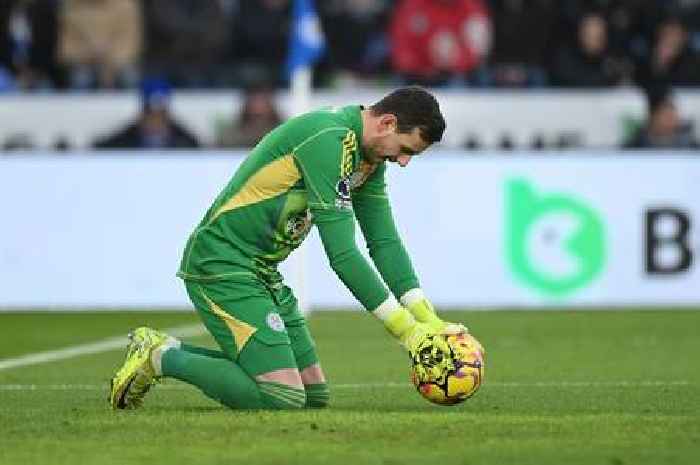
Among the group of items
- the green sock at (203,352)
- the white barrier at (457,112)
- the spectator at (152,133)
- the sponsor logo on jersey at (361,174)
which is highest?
the sponsor logo on jersey at (361,174)

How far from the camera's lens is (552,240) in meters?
20.8

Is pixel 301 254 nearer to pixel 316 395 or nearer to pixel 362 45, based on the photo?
pixel 362 45

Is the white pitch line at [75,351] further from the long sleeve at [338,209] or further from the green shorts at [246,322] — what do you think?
the long sleeve at [338,209]

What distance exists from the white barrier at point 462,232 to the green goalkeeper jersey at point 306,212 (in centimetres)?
968

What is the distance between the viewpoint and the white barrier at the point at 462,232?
20859 millimetres

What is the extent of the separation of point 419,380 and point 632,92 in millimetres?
13838

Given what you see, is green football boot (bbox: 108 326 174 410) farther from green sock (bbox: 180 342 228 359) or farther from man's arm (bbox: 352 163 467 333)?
man's arm (bbox: 352 163 467 333)

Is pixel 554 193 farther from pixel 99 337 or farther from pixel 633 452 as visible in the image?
pixel 633 452

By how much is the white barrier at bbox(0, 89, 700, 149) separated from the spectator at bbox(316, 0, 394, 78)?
109 centimetres

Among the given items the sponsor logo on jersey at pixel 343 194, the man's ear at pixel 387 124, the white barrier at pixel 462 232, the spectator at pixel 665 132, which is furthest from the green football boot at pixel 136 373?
the spectator at pixel 665 132

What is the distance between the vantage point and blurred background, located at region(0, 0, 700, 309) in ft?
68.7

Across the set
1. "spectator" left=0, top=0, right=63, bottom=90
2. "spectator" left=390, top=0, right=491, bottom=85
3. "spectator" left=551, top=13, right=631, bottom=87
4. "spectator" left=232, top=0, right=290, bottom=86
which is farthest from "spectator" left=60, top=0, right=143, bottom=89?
"spectator" left=551, top=13, right=631, bottom=87

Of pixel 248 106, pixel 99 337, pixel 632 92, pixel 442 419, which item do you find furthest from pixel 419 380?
pixel 632 92

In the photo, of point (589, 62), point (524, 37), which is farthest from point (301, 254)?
point (524, 37)
